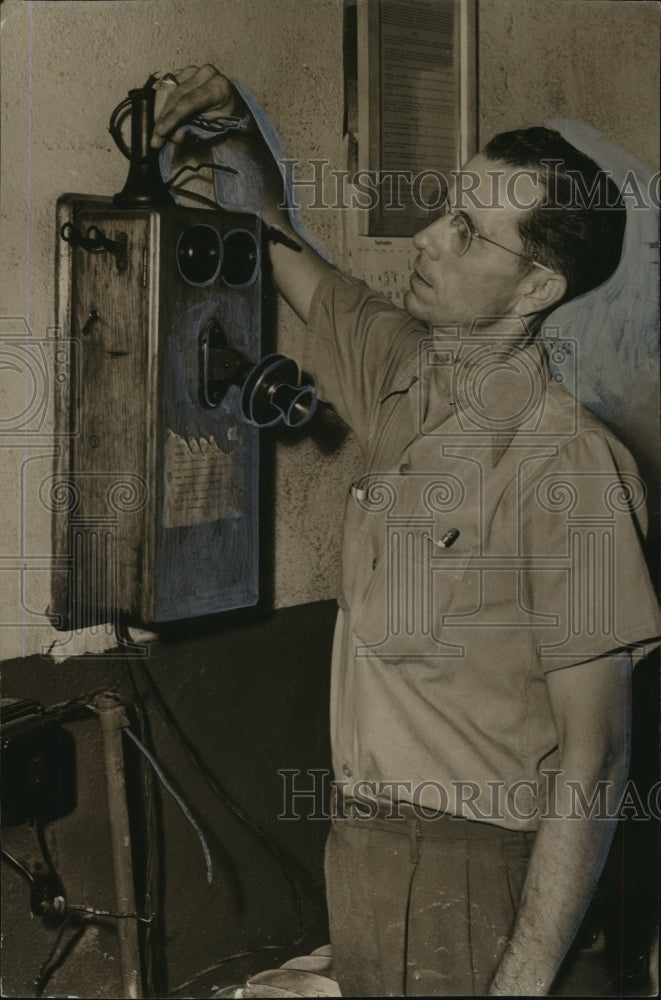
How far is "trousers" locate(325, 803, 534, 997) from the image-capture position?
6.58 ft

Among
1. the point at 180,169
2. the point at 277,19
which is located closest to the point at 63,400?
the point at 180,169

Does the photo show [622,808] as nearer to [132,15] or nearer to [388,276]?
[388,276]

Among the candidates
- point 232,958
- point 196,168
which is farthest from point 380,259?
point 232,958

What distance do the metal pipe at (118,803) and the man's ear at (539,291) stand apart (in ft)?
3.23

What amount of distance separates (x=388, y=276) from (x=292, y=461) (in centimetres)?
38

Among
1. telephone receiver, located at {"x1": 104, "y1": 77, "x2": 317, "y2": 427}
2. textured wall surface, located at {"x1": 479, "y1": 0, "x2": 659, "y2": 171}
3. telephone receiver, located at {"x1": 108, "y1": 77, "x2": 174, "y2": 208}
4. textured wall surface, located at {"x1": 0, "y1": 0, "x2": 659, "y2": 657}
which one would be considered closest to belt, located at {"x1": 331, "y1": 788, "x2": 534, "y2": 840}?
textured wall surface, located at {"x1": 0, "y1": 0, "x2": 659, "y2": 657}

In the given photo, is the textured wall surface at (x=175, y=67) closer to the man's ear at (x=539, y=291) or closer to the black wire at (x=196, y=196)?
the black wire at (x=196, y=196)

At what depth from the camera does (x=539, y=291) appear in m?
2.00

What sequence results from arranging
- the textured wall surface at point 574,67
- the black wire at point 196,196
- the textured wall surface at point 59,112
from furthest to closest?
the textured wall surface at point 574,67 < the black wire at point 196,196 < the textured wall surface at point 59,112

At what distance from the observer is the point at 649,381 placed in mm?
2383

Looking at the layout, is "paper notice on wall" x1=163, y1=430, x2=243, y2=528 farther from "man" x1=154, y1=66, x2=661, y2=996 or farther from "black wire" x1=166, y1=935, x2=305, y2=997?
"black wire" x1=166, y1=935, x2=305, y2=997

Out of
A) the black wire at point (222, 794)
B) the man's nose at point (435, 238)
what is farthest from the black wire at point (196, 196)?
the black wire at point (222, 794)

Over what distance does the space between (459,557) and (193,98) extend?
0.90 metres

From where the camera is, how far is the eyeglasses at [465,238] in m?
1.97
